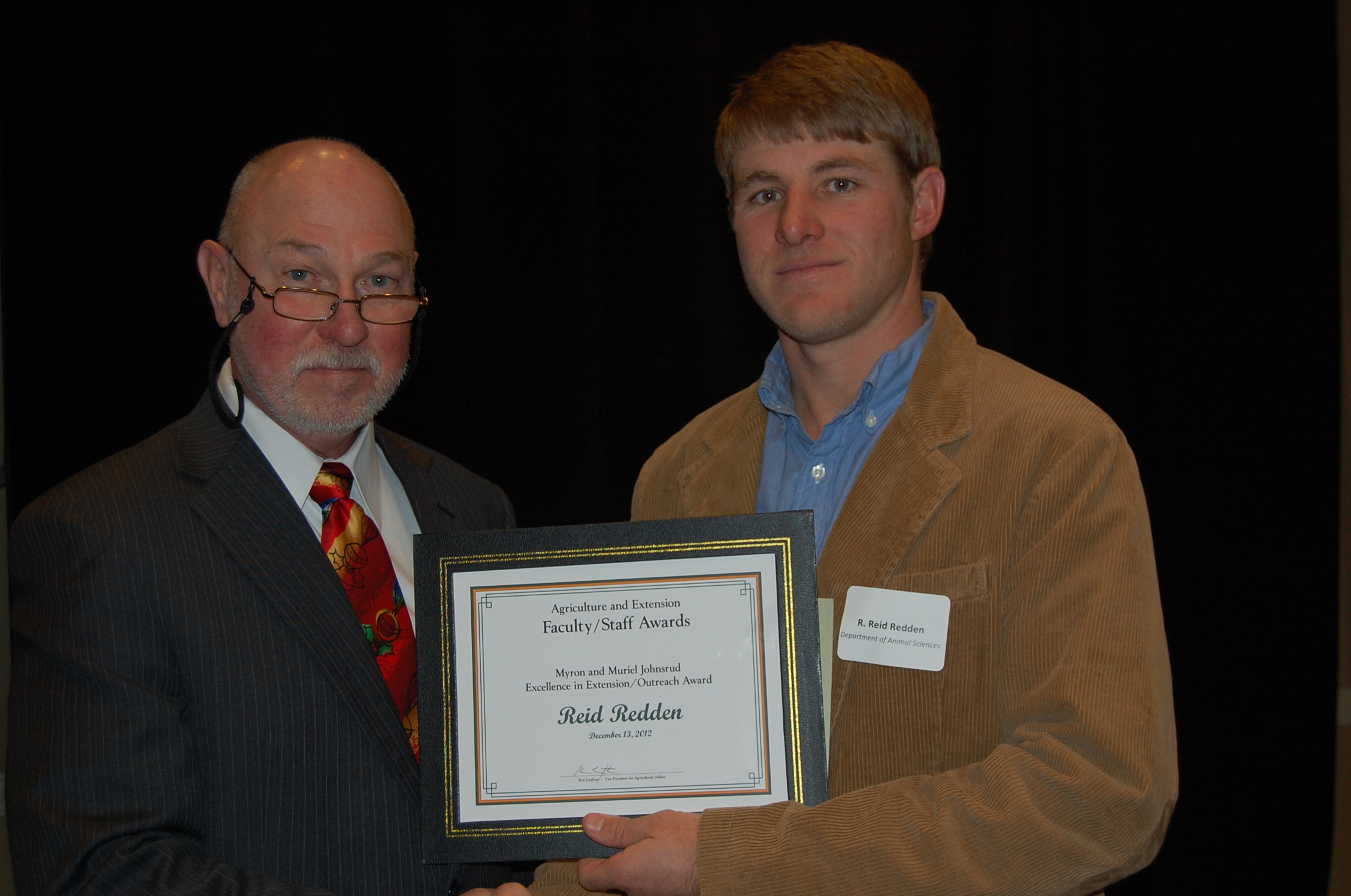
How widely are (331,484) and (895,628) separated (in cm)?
113

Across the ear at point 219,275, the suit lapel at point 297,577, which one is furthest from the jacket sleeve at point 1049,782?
the ear at point 219,275

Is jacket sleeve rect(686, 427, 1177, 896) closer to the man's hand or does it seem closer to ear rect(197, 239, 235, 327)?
the man's hand

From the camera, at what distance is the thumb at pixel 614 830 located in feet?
5.51

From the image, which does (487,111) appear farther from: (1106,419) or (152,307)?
(1106,419)

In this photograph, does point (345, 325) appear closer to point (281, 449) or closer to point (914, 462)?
point (281, 449)

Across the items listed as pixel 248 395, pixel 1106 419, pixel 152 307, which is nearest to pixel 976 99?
pixel 1106 419

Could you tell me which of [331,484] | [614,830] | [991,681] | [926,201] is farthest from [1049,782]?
[331,484]

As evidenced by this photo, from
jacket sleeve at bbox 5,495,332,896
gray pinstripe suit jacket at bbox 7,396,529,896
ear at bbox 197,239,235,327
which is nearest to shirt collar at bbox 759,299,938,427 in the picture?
gray pinstripe suit jacket at bbox 7,396,529,896

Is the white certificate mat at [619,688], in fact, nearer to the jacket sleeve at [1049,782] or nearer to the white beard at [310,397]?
the jacket sleeve at [1049,782]

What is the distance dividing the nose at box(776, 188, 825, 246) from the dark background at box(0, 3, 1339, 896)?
1278 millimetres

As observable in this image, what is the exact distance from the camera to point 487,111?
3.25 meters

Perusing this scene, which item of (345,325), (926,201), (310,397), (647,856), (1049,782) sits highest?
(926,201)

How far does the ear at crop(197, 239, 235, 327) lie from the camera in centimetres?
208

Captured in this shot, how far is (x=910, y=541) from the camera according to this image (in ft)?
5.85
